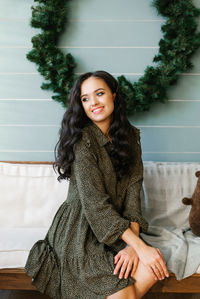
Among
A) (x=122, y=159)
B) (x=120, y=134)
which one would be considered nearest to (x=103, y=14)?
(x=120, y=134)

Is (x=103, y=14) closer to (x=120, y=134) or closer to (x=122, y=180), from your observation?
(x=120, y=134)

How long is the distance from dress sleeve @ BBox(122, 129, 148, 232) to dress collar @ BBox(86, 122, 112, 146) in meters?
0.18

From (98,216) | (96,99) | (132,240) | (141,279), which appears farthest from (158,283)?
(96,99)

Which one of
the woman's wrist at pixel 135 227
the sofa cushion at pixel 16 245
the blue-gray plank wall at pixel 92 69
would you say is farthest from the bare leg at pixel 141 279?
the blue-gray plank wall at pixel 92 69

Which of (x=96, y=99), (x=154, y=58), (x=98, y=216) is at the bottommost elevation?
(x=98, y=216)

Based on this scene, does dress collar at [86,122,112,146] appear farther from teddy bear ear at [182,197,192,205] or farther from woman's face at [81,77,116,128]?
teddy bear ear at [182,197,192,205]

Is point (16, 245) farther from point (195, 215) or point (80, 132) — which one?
point (195, 215)

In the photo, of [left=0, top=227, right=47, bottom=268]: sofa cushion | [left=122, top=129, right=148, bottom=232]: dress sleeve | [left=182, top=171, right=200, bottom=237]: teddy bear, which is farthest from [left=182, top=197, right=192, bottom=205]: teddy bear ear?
[left=0, top=227, right=47, bottom=268]: sofa cushion

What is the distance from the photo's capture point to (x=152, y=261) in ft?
3.67

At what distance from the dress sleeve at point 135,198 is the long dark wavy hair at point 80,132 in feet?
0.16

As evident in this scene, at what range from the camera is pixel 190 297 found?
1692 mm

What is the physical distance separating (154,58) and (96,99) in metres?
0.73

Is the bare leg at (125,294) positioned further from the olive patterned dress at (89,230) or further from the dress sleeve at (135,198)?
the dress sleeve at (135,198)

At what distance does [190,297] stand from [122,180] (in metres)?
0.91
